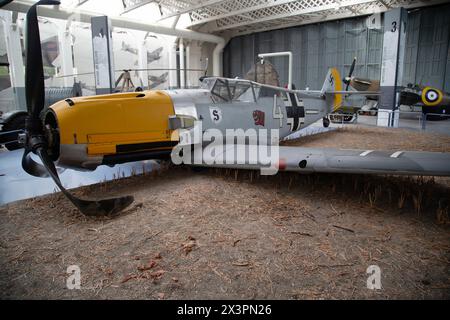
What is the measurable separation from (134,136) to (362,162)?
2.97 m

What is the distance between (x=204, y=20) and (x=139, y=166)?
1572 cm

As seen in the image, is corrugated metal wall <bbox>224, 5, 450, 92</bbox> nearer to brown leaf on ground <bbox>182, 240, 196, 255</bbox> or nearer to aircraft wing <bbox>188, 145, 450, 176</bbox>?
aircraft wing <bbox>188, 145, 450, 176</bbox>

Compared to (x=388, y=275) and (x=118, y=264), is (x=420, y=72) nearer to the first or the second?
Answer: (x=388, y=275)

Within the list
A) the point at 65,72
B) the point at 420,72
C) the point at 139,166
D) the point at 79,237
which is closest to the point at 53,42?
the point at 65,72

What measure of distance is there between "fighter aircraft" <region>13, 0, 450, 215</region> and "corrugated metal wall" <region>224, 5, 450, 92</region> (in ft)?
51.0

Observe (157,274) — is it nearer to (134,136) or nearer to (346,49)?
(134,136)

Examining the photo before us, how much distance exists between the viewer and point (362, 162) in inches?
141

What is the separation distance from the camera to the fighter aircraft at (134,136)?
351 cm

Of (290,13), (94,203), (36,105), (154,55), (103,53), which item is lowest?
(94,203)

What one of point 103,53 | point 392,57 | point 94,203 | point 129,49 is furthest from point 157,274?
point 129,49

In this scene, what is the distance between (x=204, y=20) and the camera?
1905 cm

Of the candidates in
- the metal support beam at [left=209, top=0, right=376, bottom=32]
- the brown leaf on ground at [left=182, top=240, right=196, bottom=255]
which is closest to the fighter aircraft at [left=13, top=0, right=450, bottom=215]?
the brown leaf on ground at [left=182, top=240, right=196, bottom=255]

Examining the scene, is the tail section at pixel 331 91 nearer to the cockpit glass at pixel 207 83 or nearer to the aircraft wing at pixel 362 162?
the cockpit glass at pixel 207 83

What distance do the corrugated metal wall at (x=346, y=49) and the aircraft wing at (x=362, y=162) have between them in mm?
15591
